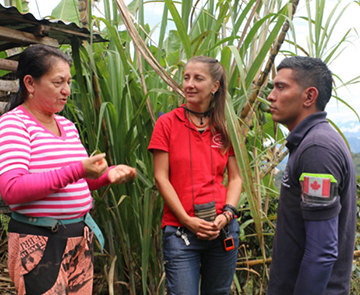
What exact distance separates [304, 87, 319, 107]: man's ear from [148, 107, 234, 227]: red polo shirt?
0.56m

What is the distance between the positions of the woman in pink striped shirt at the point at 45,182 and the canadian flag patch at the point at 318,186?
55 centimetres

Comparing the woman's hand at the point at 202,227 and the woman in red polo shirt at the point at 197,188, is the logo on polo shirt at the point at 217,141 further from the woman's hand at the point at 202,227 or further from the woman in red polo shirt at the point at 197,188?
the woman's hand at the point at 202,227

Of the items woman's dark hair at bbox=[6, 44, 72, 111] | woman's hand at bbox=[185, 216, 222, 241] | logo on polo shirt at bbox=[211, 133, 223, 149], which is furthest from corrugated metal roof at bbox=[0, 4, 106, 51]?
woman's hand at bbox=[185, 216, 222, 241]

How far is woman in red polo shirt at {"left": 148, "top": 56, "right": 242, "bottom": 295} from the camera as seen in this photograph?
164 centimetres

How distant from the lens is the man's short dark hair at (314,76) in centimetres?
127

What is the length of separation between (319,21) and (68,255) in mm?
1440

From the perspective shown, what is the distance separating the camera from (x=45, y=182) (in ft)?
4.00

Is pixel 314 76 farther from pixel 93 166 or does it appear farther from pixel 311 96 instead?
pixel 93 166

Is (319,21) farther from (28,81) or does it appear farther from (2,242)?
(2,242)

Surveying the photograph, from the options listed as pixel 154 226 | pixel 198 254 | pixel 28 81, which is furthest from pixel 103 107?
pixel 198 254

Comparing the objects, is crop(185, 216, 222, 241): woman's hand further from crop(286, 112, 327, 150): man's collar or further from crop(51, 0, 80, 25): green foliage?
crop(51, 0, 80, 25): green foliage

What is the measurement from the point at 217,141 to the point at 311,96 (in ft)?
1.89

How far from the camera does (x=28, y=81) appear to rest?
4.51 feet

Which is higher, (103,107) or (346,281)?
(103,107)
